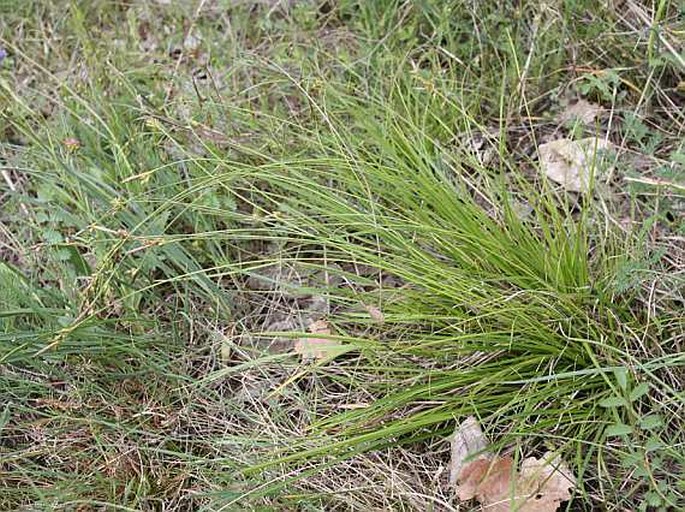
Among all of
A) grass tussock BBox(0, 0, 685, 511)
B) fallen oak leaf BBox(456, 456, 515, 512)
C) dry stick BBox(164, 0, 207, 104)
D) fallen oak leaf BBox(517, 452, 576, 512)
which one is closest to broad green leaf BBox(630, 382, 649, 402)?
grass tussock BBox(0, 0, 685, 511)

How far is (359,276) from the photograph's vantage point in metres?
1.98

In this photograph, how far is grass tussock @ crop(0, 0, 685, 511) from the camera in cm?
181

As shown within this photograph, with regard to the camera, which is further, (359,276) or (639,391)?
(359,276)

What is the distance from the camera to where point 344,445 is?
1724 mm

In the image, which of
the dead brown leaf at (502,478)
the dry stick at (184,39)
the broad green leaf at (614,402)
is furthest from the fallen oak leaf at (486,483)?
the dry stick at (184,39)

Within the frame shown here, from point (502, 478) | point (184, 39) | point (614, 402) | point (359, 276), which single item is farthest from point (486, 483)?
point (184, 39)

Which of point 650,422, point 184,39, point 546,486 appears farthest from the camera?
point 184,39

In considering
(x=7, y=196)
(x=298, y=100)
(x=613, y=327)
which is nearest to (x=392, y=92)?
(x=298, y=100)

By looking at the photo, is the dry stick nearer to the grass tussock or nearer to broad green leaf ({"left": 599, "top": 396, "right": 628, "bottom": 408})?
the grass tussock

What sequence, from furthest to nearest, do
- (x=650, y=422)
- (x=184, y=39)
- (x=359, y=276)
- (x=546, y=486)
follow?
1. (x=184, y=39)
2. (x=359, y=276)
3. (x=546, y=486)
4. (x=650, y=422)

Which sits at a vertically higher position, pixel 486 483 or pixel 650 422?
pixel 650 422

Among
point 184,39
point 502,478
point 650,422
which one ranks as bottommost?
point 502,478

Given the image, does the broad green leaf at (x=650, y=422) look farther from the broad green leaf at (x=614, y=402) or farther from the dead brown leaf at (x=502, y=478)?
the dead brown leaf at (x=502, y=478)

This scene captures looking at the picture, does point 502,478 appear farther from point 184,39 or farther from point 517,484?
point 184,39
